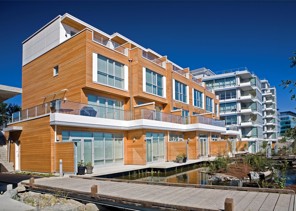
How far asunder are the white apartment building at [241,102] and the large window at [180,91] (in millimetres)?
20822

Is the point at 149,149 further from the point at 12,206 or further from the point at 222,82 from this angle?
the point at 222,82

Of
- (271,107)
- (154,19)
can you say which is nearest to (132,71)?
(154,19)

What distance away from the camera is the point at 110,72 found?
71.1ft

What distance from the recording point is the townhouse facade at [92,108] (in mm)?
17062

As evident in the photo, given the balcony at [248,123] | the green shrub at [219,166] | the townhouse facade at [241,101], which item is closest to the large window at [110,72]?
the green shrub at [219,166]

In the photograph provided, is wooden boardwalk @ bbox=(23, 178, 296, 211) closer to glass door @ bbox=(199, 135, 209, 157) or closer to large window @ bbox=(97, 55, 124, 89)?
large window @ bbox=(97, 55, 124, 89)

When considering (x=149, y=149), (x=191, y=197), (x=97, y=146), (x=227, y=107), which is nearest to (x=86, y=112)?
(x=97, y=146)

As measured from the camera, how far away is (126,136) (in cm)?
2227

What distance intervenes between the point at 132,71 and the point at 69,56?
5712 mm

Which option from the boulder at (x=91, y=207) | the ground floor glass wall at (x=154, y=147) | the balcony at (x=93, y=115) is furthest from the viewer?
the ground floor glass wall at (x=154, y=147)

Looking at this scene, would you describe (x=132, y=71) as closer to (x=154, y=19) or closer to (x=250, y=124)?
(x=154, y=19)

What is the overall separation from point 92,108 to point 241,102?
4029cm

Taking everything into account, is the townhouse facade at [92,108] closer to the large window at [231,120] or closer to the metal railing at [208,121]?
the metal railing at [208,121]

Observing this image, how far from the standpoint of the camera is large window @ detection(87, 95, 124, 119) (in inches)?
758
